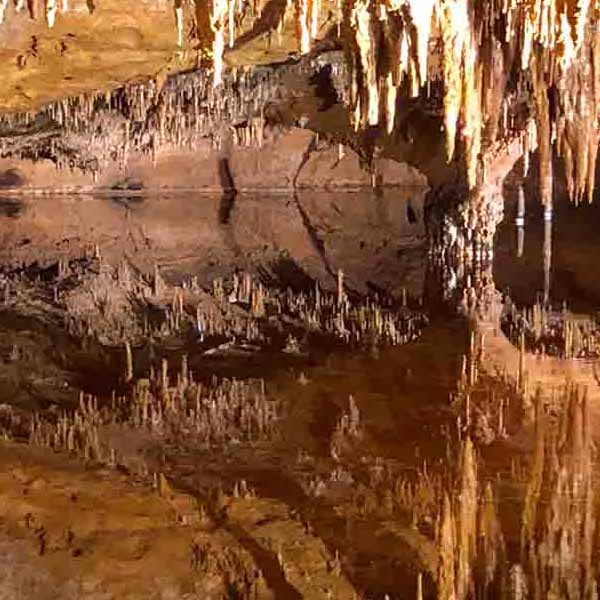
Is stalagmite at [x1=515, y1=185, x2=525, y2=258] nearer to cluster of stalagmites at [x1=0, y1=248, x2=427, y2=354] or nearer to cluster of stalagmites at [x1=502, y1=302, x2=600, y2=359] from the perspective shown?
cluster of stalagmites at [x1=0, y1=248, x2=427, y2=354]

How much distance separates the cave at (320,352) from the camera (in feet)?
12.0

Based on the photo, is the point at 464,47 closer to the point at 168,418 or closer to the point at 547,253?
the point at 168,418

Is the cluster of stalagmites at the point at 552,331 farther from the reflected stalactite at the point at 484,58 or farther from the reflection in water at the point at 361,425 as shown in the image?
the reflected stalactite at the point at 484,58

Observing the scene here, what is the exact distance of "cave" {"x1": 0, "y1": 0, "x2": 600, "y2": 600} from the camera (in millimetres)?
3645

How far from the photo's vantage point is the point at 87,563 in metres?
3.51

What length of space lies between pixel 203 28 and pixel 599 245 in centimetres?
1107

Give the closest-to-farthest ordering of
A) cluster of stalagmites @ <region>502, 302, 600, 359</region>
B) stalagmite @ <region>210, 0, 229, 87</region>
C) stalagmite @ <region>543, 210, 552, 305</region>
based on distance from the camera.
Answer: stalagmite @ <region>210, 0, 229, 87</region> → cluster of stalagmites @ <region>502, 302, 600, 359</region> → stalagmite @ <region>543, 210, 552, 305</region>

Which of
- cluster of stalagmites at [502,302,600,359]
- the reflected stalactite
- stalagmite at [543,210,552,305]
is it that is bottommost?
cluster of stalagmites at [502,302,600,359]

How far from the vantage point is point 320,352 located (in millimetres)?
7434

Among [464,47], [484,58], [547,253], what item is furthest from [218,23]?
[547,253]

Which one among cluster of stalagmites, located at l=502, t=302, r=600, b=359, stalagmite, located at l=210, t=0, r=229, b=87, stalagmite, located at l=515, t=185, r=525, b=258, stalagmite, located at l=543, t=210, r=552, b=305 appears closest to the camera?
stalagmite, located at l=210, t=0, r=229, b=87

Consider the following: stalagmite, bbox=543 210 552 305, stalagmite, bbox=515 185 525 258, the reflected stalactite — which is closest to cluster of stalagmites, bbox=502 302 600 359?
stalagmite, bbox=543 210 552 305

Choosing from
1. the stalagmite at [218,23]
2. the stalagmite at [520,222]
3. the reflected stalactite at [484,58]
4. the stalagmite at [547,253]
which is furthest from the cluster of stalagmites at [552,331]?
the stalagmite at [520,222]

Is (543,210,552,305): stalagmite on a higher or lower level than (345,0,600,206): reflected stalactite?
lower
